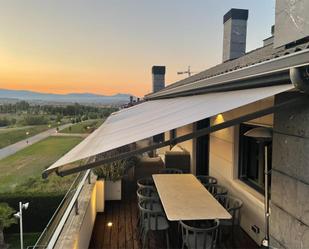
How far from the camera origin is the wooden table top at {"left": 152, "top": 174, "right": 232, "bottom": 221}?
4.39 meters

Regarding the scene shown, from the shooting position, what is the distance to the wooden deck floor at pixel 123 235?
5.28 m

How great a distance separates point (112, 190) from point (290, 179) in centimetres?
602

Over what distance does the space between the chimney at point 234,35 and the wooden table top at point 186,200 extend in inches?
246

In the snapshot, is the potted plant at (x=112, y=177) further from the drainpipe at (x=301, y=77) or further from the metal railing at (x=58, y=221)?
the drainpipe at (x=301, y=77)

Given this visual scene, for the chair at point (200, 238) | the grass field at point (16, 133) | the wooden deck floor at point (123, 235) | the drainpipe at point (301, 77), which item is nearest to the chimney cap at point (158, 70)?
the wooden deck floor at point (123, 235)

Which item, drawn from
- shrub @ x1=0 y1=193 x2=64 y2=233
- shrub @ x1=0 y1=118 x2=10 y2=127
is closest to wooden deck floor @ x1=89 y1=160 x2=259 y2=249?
shrub @ x1=0 y1=193 x2=64 y2=233

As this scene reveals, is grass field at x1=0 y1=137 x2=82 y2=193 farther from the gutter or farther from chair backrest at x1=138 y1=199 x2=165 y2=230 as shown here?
the gutter

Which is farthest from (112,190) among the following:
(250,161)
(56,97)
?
(56,97)

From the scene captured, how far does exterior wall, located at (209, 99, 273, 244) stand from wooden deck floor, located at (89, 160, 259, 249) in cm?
38

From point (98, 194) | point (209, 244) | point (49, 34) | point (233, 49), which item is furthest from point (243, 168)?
point (49, 34)

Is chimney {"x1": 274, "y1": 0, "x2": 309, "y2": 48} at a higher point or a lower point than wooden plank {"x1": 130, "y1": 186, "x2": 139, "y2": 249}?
higher

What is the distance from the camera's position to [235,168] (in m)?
6.48

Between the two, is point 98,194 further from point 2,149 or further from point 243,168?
point 2,149

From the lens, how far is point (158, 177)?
677 centimetres
